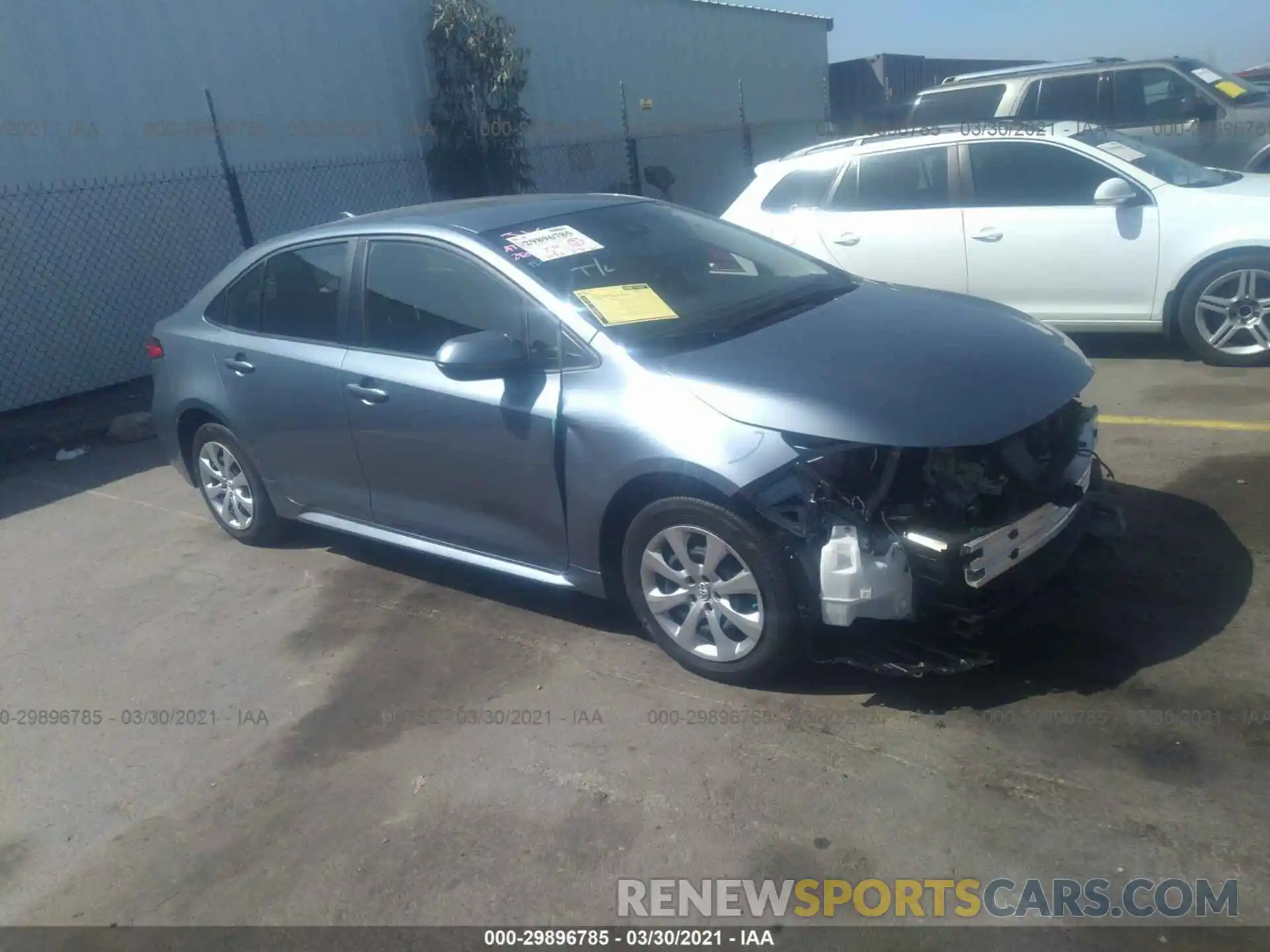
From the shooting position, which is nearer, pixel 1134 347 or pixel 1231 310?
pixel 1231 310

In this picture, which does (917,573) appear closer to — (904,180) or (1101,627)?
(1101,627)

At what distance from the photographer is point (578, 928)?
290cm

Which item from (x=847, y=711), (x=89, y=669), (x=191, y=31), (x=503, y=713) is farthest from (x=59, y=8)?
(x=847, y=711)

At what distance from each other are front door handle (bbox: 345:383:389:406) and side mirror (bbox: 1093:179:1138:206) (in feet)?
15.9

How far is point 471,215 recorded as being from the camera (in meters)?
4.70

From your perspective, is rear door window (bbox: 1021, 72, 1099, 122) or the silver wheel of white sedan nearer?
the silver wheel of white sedan

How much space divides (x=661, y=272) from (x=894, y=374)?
119cm

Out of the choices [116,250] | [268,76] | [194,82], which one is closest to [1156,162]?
[116,250]

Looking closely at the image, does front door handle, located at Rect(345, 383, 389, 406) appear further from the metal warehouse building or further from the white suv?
the metal warehouse building

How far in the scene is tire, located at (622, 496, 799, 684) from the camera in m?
3.53

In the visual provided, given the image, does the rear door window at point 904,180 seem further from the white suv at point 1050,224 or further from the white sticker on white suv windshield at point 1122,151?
the white sticker on white suv windshield at point 1122,151

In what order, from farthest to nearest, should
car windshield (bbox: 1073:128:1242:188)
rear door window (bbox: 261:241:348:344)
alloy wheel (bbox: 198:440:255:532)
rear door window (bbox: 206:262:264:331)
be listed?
car windshield (bbox: 1073:128:1242:188)
alloy wheel (bbox: 198:440:255:532)
rear door window (bbox: 206:262:264:331)
rear door window (bbox: 261:241:348:344)

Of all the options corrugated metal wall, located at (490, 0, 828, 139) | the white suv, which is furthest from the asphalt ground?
corrugated metal wall, located at (490, 0, 828, 139)

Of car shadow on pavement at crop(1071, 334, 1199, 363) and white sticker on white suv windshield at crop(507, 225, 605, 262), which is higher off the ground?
white sticker on white suv windshield at crop(507, 225, 605, 262)
